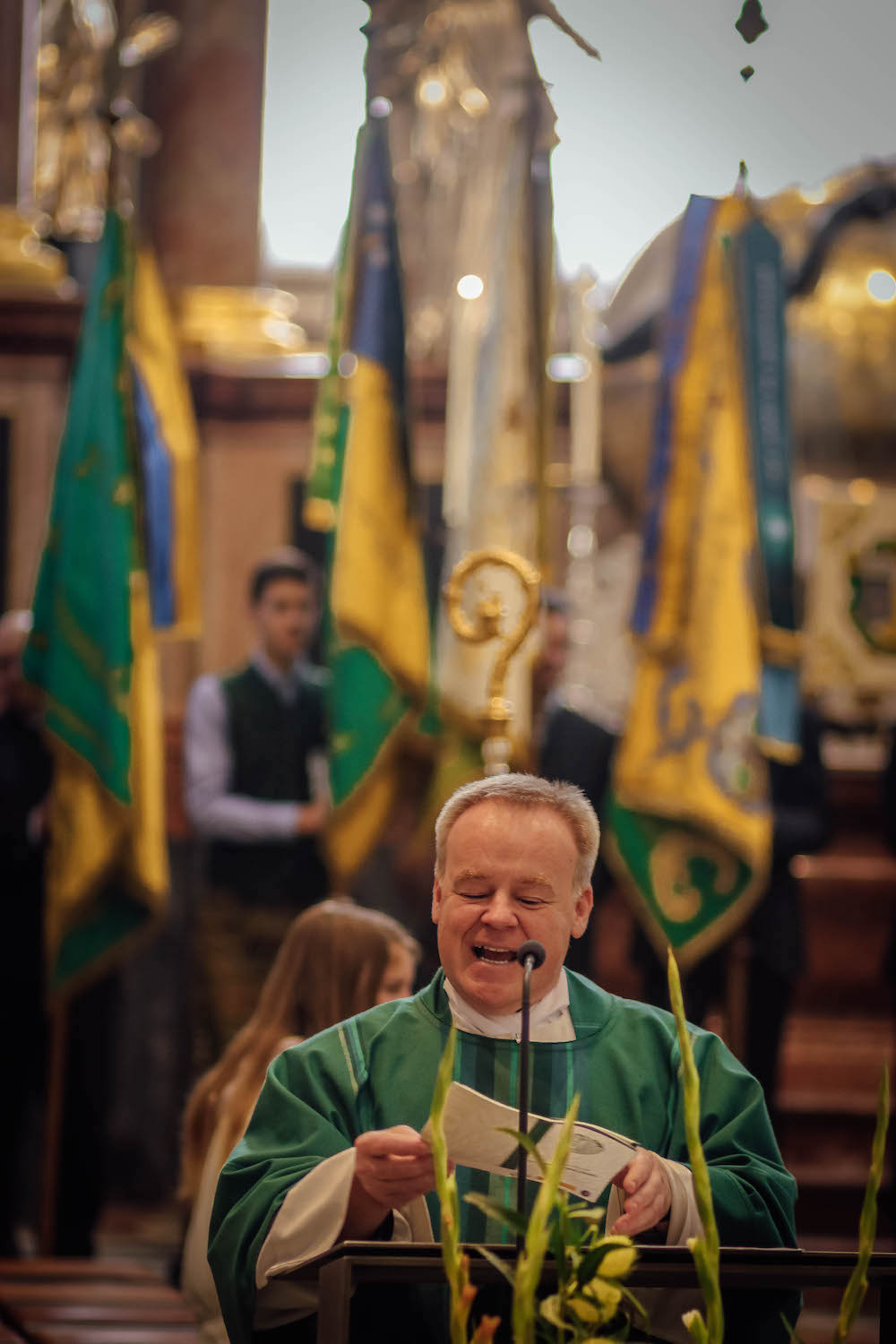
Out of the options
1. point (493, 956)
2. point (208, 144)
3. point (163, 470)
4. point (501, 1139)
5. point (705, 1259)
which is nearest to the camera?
point (705, 1259)

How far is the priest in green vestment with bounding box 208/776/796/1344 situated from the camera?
81.5 inches

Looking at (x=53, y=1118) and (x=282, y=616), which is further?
(x=282, y=616)

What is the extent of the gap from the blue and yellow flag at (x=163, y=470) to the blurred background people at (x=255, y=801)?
0.28m

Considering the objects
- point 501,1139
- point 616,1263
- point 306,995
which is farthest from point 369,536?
point 616,1263

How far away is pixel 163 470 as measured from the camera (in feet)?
19.3

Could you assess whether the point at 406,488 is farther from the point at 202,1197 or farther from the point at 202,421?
the point at 202,1197

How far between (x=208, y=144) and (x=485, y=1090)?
251 inches

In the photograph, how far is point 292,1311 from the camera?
2.15 metres

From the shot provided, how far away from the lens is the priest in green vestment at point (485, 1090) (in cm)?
207

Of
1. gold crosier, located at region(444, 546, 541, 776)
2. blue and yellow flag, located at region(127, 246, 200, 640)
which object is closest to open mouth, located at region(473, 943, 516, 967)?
gold crosier, located at region(444, 546, 541, 776)

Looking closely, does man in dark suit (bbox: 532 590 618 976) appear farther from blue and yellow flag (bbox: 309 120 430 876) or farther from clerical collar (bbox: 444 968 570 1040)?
clerical collar (bbox: 444 968 570 1040)

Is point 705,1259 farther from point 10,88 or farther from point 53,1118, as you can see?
point 10,88

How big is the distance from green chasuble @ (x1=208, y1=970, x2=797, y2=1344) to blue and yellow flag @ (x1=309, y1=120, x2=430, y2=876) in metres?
3.10

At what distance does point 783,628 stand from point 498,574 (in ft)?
2.89
